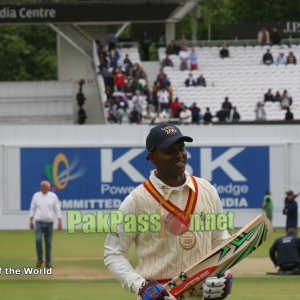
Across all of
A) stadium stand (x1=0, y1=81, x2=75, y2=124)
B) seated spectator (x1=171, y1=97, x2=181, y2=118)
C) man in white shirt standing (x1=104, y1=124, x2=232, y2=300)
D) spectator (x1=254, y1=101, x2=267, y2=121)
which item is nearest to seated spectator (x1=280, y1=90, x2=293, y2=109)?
spectator (x1=254, y1=101, x2=267, y2=121)

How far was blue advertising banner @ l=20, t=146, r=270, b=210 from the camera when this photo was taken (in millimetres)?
37219

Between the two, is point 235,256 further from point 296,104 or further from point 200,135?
point 296,104

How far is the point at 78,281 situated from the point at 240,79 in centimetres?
2953

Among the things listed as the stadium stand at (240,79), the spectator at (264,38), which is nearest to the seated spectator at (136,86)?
the stadium stand at (240,79)

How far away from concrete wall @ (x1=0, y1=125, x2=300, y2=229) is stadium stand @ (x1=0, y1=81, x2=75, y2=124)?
13207 millimetres

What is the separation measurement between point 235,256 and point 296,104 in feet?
136

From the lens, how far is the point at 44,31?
9025 cm

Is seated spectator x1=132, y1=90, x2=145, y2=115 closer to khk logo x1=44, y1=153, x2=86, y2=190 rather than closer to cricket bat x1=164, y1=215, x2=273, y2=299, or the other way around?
khk logo x1=44, y1=153, x2=86, y2=190

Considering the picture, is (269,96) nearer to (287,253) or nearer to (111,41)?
(111,41)

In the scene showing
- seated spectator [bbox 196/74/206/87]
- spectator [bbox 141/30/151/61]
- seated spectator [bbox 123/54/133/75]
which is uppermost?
spectator [bbox 141/30/151/61]

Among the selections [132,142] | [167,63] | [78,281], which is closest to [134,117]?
[132,142]

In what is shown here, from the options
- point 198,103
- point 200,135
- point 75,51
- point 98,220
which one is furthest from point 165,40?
point 98,220

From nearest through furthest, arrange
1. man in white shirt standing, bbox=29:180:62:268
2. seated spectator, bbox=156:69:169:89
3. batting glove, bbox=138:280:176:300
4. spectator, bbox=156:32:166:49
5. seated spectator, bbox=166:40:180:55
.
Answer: batting glove, bbox=138:280:176:300 → man in white shirt standing, bbox=29:180:62:268 → seated spectator, bbox=156:69:169:89 → seated spectator, bbox=166:40:180:55 → spectator, bbox=156:32:166:49

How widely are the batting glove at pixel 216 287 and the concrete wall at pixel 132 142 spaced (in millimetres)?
29626
